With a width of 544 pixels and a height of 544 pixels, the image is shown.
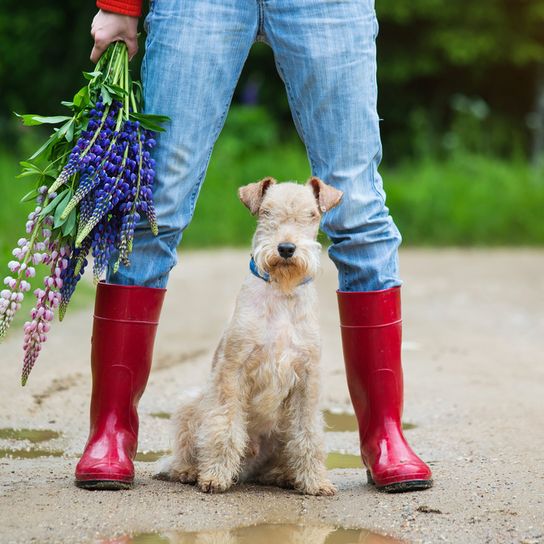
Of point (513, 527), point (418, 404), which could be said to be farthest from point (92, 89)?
point (418, 404)

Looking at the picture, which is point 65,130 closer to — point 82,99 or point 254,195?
point 82,99

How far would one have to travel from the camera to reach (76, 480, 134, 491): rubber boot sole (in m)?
3.33

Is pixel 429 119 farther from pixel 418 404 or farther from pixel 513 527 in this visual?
pixel 513 527

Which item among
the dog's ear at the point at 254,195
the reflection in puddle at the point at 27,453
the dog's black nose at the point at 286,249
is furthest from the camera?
the reflection in puddle at the point at 27,453

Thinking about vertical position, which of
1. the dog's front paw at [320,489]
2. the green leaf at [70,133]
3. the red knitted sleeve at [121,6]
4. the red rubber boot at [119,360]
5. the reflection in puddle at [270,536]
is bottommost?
the dog's front paw at [320,489]

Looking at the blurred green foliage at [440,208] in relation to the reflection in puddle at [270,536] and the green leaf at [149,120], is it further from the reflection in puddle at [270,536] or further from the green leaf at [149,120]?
the reflection in puddle at [270,536]

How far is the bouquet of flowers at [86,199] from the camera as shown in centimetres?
332

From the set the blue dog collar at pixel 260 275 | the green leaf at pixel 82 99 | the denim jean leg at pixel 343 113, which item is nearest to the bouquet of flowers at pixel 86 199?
the green leaf at pixel 82 99

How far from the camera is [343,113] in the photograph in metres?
3.45

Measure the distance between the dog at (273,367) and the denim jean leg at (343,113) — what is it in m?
0.10

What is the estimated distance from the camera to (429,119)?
17625mm

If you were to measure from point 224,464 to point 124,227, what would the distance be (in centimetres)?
86

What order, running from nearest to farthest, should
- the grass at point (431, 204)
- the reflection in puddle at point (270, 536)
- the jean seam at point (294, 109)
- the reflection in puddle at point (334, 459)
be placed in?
1. the reflection in puddle at point (270, 536)
2. the jean seam at point (294, 109)
3. the reflection in puddle at point (334, 459)
4. the grass at point (431, 204)

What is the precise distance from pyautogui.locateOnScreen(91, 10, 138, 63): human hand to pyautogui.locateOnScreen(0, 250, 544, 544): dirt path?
1.49 meters
